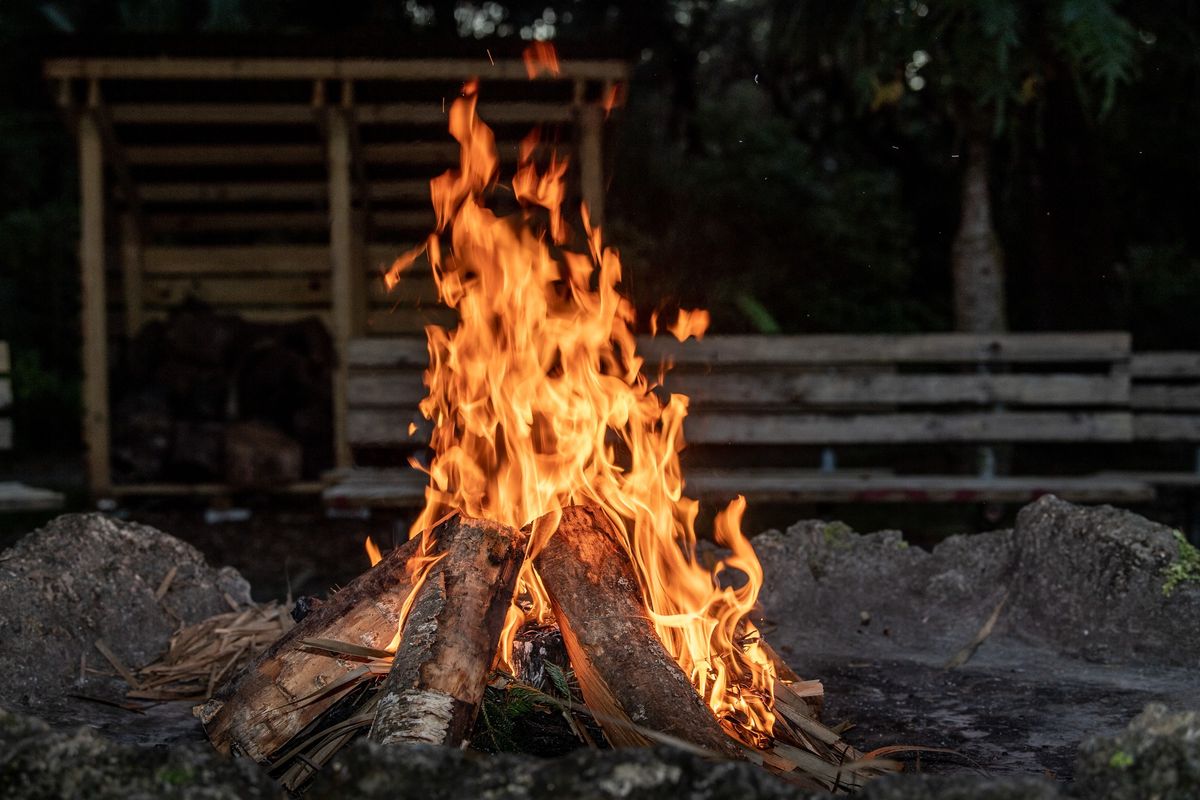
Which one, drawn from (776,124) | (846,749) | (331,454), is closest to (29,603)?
(846,749)

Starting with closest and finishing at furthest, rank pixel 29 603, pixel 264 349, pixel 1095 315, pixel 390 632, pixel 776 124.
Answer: pixel 390 632, pixel 29 603, pixel 264 349, pixel 1095 315, pixel 776 124

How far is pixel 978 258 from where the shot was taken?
8.77 meters

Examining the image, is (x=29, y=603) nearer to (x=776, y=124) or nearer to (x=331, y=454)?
(x=331, y=454)

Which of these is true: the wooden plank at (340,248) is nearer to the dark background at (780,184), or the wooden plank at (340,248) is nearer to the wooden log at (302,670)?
the dark background at (780,184)

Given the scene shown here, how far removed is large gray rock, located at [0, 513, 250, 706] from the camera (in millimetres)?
4031

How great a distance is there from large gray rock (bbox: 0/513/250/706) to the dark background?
6.76 m

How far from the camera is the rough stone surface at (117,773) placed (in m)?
2.27

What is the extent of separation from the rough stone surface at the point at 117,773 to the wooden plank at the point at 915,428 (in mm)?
4973

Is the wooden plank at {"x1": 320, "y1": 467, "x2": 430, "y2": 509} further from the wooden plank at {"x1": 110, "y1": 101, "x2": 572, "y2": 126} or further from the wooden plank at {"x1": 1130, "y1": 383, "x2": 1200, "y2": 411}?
the wooden plank at {"x1": 1130, "y1": 383, "x2": 1200, "y2": 411}

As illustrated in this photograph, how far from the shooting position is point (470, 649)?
3.17m

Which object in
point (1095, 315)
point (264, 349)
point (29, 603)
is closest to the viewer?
point (29, 603)

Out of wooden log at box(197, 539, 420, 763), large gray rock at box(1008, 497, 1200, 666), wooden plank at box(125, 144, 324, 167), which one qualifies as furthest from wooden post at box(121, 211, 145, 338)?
large gray rock at box(1008, 497, 1200, 666)

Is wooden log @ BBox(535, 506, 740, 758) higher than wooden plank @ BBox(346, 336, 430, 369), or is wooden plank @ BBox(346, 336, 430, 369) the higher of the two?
wooden plank @ BBox(346, 336, 430, 369)

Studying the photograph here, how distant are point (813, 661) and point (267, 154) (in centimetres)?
667
